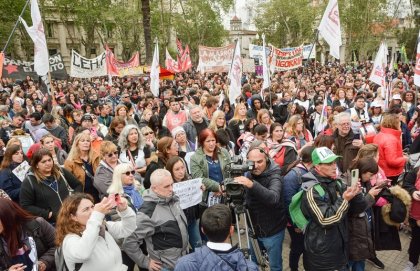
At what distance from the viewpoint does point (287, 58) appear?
49.6 ft

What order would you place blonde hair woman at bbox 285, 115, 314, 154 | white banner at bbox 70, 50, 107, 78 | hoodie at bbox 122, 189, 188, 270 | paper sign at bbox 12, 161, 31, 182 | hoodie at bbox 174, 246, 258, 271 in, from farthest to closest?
white banner at bbox 70, 50, 107, 78, blonde hair woman at bbox 285, 115, 314, 154, paper sign at bbox 12, 161, 31, 182, hoodie at bbox 122, 189, 188, 270, hoodie at bbox 174, 246, 258, 271

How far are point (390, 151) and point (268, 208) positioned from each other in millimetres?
2325

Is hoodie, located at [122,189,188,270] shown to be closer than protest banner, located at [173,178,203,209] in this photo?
Yes

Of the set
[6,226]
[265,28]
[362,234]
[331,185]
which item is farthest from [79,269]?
[265,28]

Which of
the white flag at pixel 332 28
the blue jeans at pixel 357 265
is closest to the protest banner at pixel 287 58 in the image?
the white flag at pixel 332 28

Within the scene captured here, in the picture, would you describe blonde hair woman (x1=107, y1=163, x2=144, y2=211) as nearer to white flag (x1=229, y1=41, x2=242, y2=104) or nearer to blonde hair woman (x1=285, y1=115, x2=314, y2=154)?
blonde hair woman (x1=285, y1=115, x2=314, y2=154)

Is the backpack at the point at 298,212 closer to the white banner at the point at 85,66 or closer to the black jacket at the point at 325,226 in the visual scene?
the black jacket at the point at 325,226

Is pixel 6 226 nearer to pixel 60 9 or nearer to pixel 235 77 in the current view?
pixel 235 77

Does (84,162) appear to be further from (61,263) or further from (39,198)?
(61,263)

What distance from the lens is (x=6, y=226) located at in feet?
8.52

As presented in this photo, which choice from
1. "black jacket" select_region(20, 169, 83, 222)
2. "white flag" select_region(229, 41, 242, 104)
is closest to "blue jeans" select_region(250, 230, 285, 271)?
"black jacket" select_region(20, 169, 83, 222)

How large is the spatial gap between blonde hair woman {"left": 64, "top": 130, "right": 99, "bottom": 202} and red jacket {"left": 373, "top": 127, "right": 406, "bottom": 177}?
13.2 ft

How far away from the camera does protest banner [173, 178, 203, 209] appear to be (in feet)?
11.7

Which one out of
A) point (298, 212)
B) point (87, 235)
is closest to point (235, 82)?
point (298, 212)
